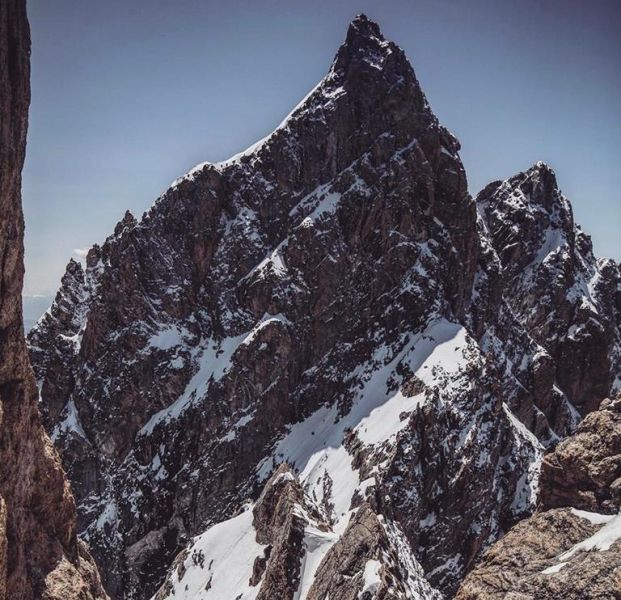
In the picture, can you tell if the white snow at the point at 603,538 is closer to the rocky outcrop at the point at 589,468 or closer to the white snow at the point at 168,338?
the rocky outcrop at the point at 589,468

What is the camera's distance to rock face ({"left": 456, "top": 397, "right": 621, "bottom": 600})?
12016mm

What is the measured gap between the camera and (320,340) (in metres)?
97.8

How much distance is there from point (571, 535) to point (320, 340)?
83.7 metres

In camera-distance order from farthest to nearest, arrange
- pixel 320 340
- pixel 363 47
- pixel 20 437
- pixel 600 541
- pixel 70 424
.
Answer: pixel 363 47
pixel 70 424
pixel 320 340
pixel 20 437
pixel 600 541

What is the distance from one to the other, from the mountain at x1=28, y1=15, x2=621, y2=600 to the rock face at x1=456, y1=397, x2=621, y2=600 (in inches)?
1984

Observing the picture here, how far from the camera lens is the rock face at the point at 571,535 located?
12016 mm

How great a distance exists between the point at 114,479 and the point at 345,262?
61.2 metres

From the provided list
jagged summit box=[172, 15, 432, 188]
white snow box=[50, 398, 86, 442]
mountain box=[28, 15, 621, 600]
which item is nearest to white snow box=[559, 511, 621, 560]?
mountain box=[28, 15, 621, 600]

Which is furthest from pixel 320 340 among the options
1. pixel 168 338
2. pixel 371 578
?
pixel 371 578

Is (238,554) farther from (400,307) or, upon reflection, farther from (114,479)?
(114,479)

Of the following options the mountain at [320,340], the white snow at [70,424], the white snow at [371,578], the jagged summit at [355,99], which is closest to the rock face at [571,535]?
the white snow at [371,578]

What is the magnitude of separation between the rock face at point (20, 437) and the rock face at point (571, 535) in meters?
13.1

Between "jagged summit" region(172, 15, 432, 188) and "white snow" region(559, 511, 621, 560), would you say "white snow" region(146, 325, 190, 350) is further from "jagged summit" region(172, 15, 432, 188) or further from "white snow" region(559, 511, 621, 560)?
"white snow" region(559, 511, 621, 560)

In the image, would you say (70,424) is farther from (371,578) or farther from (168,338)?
(371,578)
